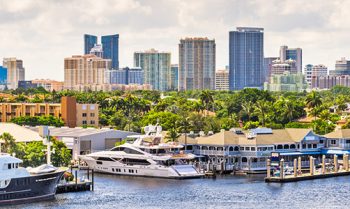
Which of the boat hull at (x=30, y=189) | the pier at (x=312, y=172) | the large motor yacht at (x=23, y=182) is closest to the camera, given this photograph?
the large motor yacht at (x=23, y=182)

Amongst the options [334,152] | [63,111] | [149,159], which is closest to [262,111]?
[63,111]

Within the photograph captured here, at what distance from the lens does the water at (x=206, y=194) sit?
225 ft

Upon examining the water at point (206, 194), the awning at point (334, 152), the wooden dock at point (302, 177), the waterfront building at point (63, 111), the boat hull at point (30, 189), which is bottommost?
the water at point (206, 194)

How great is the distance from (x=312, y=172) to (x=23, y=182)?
3128 cm

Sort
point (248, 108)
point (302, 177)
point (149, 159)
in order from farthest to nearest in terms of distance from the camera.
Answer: point (248, 108)
point (149, 159)
point (302, 177)

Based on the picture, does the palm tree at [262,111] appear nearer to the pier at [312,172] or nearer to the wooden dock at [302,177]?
the pier at [312,172]

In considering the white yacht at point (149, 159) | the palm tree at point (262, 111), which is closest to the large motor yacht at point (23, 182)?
the white yacht at point (149, 159)

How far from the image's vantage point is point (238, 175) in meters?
90.1

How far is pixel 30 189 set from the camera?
68438mm

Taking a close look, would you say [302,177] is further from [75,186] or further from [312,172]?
[75,186]

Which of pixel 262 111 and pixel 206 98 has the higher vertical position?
pixel 206 98

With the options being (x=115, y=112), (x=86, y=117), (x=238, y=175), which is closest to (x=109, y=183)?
(x=238, y=175)

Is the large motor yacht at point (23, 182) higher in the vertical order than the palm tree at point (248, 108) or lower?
lower

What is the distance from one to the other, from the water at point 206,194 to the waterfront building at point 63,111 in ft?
143
